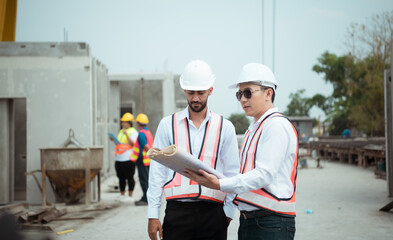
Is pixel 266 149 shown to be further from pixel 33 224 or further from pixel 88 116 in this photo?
pixel 88 116

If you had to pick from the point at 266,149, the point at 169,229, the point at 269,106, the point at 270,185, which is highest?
the point at 269,106

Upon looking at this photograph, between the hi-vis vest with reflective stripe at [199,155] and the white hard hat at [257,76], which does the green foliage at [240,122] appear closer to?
the hi-vis vest with reflective stripe at [199,155]

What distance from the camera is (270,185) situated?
9.11ft

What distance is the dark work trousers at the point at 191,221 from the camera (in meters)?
3.30

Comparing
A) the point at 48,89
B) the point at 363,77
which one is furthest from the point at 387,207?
the point at 363,77

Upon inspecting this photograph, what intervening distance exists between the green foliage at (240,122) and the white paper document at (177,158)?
391 inches

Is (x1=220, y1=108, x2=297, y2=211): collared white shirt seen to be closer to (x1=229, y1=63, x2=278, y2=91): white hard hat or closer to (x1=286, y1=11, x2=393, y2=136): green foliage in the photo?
(x1=229, y1=63, x2=278, y2=91): white hard hat

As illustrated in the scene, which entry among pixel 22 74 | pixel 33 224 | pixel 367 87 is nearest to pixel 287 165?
pixel 33 224

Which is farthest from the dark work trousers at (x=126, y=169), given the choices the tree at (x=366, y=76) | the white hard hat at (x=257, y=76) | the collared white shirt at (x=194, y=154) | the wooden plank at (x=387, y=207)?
the tree at (x=366, y=76)

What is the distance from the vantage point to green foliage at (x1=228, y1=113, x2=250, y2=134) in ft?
42.8

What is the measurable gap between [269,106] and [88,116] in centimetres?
854

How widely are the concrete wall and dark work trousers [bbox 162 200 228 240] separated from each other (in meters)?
8.07

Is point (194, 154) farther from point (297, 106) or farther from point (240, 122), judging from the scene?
point (297, 106)

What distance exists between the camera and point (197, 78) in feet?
11.5
